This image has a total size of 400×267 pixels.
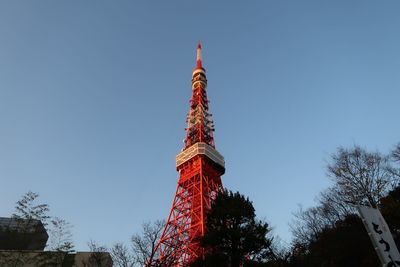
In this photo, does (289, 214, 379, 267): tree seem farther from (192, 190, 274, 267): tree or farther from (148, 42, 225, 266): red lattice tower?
(148, 42, 225, 266): red lattice tower

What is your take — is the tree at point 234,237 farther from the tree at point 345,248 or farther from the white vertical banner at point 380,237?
the white vertical banner at point 380,237

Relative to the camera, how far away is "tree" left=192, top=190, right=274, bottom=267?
10.2m

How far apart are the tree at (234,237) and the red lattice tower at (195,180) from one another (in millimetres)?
5474

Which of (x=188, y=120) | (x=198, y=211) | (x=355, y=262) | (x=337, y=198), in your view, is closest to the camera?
(x=355, y=262)

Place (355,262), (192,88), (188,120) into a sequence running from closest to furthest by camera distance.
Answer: (355,262) < (188,120) < (192,88)

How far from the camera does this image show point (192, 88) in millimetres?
36031

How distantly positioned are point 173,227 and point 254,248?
12.4 metres

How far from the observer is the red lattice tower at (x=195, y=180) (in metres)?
19.0

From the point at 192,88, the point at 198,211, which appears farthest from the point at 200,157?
the point at 192,88

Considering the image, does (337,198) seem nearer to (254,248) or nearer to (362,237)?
(362,237)

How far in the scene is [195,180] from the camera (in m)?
25.5

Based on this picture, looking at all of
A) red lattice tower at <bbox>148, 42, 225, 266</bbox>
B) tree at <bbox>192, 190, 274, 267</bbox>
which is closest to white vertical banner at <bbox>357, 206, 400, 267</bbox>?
tree at <bbox>192, 190, 274, 267</bbox>

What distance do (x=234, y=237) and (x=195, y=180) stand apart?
592 inches

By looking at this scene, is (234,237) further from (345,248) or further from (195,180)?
(195,180)
